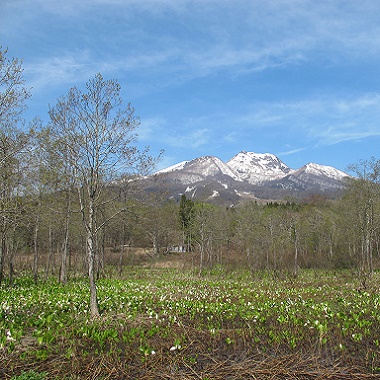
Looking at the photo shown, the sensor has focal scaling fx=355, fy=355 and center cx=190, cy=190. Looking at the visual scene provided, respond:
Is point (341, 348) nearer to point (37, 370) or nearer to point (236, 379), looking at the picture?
point (236, 379)

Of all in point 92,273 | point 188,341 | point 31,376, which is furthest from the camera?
point 92,273

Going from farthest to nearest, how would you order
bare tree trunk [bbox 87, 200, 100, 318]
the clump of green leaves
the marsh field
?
bare tree trunk [bbox 87, 200, 100, 318]
the marsh field
the clump of green leaves

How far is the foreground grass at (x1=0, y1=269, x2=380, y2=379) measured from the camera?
6402 millimetres

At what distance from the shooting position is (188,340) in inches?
325

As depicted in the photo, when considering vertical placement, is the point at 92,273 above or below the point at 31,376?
above

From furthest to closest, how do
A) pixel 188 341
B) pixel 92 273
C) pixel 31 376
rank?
pixel 92 273 → pixel 188 341 → pixel 31 376

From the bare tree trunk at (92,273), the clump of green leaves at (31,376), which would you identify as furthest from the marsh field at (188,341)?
the bare tree trunk at (92,273)

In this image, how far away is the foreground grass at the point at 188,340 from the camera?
21.0 feet

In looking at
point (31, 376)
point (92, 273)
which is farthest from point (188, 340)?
point (92, 273)

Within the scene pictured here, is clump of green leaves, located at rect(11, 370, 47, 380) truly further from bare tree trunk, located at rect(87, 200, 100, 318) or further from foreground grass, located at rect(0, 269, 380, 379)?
bare tree trunk, located at rect(87, 200, 100, 318)

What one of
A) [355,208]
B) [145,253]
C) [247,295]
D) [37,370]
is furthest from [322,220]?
[37,370]

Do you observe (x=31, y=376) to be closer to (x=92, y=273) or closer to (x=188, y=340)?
(x=188, y=340)

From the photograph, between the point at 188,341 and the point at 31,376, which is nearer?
the point at 31,376

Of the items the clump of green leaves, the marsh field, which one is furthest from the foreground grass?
the clump of green leaves
